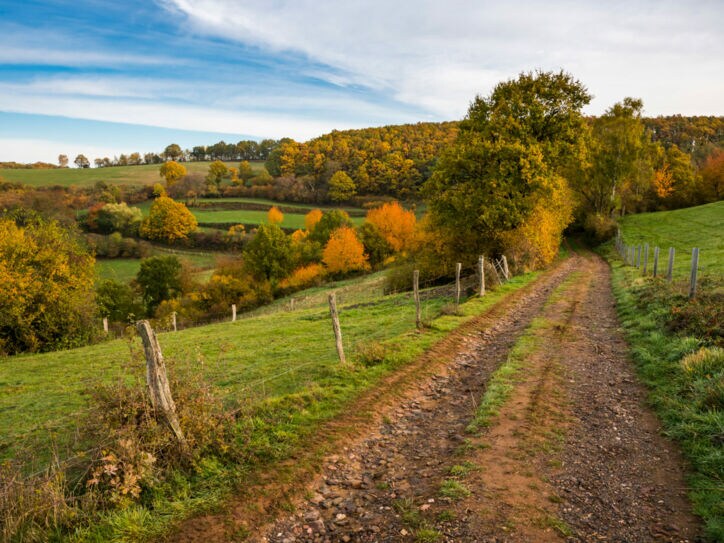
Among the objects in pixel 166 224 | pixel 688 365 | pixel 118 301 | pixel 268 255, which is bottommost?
pixel 118 301

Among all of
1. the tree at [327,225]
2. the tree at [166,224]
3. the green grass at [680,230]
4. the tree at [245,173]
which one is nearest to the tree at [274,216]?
the tree at [327,225]

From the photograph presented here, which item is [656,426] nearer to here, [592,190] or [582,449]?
[582,449]

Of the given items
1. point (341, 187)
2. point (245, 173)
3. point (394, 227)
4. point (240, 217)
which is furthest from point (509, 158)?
point (245, 173)

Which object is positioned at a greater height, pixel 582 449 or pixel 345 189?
pixel 345 189

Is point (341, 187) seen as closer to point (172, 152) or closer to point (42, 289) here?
point (42, 289)

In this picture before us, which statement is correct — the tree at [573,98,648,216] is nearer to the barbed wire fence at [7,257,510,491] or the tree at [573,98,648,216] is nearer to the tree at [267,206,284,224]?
the barbed wire fence at [7,257,510,491]

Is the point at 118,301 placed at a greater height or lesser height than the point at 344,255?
lesser

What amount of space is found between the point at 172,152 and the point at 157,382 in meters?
183

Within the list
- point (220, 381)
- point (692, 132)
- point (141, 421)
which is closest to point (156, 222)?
point (220, 381)

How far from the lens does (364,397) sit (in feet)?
31.1

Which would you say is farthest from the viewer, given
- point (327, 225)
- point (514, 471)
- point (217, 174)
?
point (217, 174)

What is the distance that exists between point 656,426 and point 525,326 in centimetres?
766

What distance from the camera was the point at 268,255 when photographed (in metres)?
59.4

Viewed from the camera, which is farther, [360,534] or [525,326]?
[525,326]
